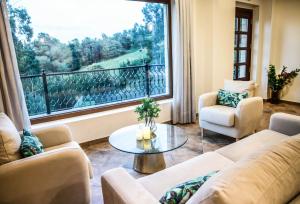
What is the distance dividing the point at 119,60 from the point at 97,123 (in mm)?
1283

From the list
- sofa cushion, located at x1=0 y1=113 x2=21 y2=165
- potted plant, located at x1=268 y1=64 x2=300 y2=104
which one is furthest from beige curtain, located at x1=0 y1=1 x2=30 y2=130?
potted plant, located at x1=268 y1=64 x2=300 y2=104

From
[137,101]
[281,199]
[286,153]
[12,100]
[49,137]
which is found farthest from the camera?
[137,101]

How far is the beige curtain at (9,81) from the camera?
2416 mm

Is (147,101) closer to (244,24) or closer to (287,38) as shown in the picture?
(244,24)

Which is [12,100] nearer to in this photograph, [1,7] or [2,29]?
[2,29]

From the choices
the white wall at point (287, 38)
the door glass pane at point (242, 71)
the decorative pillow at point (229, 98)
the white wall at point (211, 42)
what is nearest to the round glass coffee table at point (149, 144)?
the decorative pillow at point (229, 98)

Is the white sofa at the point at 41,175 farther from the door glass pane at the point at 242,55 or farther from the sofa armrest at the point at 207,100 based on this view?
the door glass pane at the point at 242,55

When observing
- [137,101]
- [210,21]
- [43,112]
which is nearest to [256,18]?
[210,21]

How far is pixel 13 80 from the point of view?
99.2 inches

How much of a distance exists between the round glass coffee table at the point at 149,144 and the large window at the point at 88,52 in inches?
47.9

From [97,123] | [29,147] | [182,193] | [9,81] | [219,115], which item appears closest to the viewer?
[182,193]

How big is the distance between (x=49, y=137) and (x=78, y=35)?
1899 millimetres

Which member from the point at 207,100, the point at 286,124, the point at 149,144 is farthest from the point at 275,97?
the point at 149,144

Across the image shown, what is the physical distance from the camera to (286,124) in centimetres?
226
